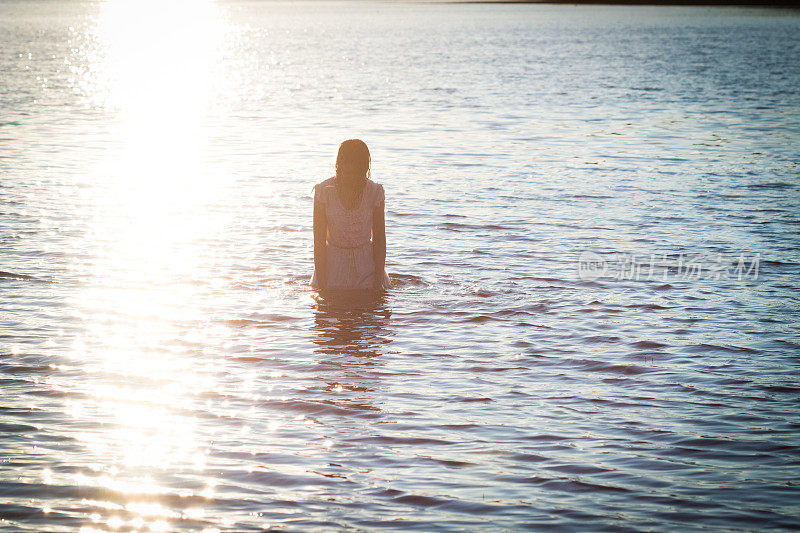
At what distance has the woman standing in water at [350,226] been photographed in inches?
379

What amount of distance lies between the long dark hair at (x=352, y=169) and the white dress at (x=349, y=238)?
7cm

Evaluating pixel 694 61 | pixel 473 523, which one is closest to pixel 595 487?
A: pixel 473 523

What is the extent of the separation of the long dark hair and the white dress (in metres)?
0.07

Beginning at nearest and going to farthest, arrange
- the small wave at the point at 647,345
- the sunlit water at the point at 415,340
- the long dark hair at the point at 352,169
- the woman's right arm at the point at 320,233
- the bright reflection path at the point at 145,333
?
the sunlit water at the point at 415,340
the bright reflection path at the point at 145,333
the small wave at the point at 647,345
the long dark hair at the point at 352,169
the woman's right arm at the point at 320,233

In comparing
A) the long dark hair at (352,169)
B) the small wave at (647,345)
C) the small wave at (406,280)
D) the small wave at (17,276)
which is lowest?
the small wave at (647,345)

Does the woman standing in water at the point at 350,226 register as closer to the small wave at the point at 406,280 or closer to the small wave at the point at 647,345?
the small wave at the point at 406,280

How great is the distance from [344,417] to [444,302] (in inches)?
133

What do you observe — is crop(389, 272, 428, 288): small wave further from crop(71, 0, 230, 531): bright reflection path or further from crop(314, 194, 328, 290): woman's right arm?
crop(71, 0, 230, 531): bright reflection path

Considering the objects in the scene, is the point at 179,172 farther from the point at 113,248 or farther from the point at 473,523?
the point at 473,523

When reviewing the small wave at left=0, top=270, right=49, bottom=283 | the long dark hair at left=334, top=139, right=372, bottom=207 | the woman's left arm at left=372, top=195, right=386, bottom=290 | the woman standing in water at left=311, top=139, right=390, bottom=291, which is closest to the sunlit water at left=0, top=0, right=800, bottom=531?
the small wave at left=0, top=270, right=49, bottom=283

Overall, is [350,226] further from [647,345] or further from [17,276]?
[17,276]

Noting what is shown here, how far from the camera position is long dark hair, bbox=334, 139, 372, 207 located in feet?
31.2

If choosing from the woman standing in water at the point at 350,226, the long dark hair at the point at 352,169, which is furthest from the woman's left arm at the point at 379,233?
the long dark hair at the point at 352,169

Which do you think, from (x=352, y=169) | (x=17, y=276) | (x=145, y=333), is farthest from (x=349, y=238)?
(x=17, y=276)
